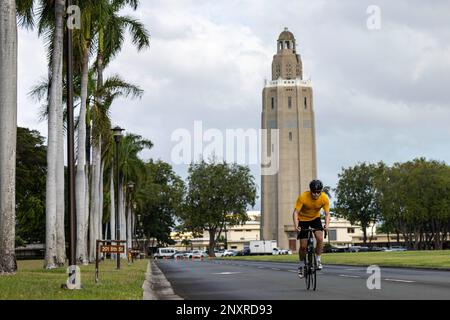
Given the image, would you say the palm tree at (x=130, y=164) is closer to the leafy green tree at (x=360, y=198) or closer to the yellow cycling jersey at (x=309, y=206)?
the leafy green tree at (x=360, y=198)

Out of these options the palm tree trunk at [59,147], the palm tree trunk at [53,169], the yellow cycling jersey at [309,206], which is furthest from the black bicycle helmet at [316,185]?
the palm tree trunk at [59,147]

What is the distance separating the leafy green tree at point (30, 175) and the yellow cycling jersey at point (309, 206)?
54.2 m

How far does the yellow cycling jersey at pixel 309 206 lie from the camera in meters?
14.9

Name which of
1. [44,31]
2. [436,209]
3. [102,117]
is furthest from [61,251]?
[436,209]

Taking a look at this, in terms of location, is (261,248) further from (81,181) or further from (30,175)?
(81,181)

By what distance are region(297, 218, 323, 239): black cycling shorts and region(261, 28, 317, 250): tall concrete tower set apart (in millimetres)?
128669

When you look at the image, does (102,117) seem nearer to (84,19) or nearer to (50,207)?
(84,19)

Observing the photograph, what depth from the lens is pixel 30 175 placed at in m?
69.9

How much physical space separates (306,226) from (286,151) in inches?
5157

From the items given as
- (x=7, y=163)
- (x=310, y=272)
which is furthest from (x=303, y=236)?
(x=7, y=163)

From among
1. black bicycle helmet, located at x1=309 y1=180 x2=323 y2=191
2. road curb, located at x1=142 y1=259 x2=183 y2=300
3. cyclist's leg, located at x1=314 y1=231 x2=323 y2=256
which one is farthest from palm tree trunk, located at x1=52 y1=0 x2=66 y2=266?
black bicycle helmet, located at x1=309 y1=180 x2=323 y2=191

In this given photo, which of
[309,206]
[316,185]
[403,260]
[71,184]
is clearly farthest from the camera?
[403,260]

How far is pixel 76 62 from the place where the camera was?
37375 mm

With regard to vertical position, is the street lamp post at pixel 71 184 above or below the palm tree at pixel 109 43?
below
